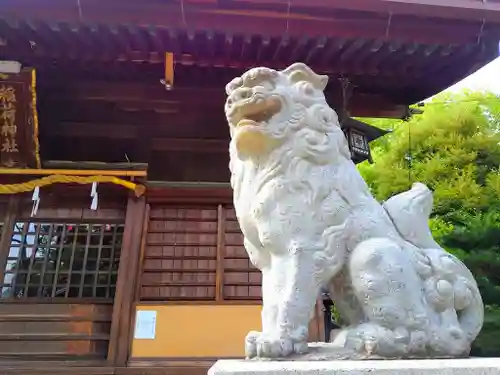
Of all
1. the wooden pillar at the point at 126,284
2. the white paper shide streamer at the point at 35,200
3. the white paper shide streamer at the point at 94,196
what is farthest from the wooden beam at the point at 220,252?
the white paper shide streamer at the point at 35,200

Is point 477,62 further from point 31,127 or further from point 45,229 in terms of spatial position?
point 45,229

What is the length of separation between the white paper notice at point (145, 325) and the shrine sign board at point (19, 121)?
2.15 metres

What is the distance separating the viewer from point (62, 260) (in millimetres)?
5250

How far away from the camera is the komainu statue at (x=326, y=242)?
2117 mm

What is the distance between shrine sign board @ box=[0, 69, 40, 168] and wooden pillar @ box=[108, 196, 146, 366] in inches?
49.8

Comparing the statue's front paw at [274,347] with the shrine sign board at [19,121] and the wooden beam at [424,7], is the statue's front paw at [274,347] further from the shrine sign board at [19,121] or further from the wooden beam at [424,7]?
the shrine sign board at [19,121]

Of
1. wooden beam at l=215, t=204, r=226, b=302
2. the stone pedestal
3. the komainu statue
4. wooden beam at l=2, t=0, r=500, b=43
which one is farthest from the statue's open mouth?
wooden beam at l=215, t=204, r=226, b=302

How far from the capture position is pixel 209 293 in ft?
16.9

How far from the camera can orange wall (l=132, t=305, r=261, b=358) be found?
4.77 m

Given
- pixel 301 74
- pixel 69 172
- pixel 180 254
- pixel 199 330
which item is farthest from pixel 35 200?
pixel 301 74

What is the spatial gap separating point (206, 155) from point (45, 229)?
218 cm

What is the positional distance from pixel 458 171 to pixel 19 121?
8384mm

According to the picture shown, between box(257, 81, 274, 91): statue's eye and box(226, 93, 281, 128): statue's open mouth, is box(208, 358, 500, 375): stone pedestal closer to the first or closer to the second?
box(226, 93, 281, 128): statue's open mouth

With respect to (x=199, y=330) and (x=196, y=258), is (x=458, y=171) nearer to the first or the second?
(x=196, y=258)
